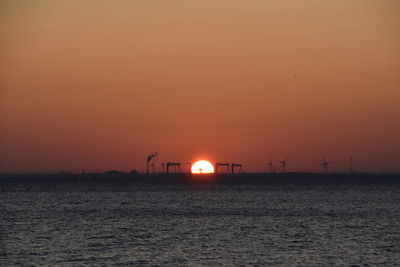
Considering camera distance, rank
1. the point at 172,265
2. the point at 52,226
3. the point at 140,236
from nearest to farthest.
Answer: the point at 172,265 < the point at 140,236 < the point at 52,226

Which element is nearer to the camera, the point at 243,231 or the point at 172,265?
the point at 172,265

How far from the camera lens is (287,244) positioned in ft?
254

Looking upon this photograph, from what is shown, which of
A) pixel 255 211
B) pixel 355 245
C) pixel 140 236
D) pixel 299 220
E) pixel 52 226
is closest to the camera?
pixel 355 245

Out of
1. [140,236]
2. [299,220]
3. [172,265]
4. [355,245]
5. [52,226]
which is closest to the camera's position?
[172,265]

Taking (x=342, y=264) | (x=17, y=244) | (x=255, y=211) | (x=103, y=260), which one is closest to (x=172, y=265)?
(x=103, y=260)

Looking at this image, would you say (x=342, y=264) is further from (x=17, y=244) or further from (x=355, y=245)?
(x=17, y=244)

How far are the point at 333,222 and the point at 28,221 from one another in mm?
47923

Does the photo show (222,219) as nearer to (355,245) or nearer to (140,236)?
(140,236)

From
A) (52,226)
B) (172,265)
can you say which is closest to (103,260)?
(172,265)

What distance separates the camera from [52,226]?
103 m

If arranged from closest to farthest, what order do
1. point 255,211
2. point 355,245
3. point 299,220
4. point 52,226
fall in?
point 355,245
point 52,226
point 299,220
point 255,211

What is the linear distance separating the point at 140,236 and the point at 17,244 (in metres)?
15.7

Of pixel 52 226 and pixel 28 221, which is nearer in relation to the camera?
pixel 52 226

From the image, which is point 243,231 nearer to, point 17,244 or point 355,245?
point 355,245
